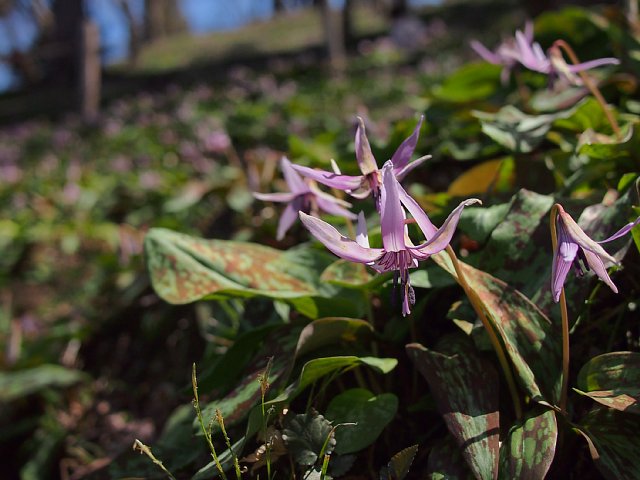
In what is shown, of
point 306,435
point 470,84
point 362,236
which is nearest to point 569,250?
point 362,236

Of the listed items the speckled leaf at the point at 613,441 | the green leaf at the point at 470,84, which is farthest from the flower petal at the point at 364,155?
the green leaf at the point at 470,84

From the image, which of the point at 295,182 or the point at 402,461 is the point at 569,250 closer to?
Result: the point at 402,461

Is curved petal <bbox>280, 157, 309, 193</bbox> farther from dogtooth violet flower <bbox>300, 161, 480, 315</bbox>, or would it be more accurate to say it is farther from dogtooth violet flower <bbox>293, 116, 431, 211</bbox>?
dogtooth violet flower <bbox>300, 161, 480, 315</bbox>

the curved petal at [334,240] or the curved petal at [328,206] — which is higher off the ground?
the curved petal at [334,240]

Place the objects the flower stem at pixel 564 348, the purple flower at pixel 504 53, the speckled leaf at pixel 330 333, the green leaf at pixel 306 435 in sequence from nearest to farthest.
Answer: the flower stem at pixel 564 348 < the green leaf at pixel 306 435 < the speckled leaf at pixel 330 333 < the purple flower at pixel 504 53

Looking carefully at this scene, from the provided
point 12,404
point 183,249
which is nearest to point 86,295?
point 12,404

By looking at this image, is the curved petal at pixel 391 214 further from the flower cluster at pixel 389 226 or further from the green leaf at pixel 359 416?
the green leaf at pixel 359 416
